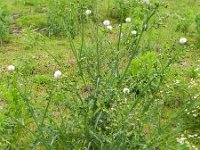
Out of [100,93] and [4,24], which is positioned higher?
[100,93]

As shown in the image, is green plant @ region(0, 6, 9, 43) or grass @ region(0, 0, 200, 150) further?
green plant @ region(0, 6, 9, 43)

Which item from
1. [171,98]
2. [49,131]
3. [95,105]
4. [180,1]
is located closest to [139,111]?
[95,105]

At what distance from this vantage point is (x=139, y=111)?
14.1 ft

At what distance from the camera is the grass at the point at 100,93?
4.13 metres

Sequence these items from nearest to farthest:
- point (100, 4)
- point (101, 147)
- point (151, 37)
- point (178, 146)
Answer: point (101, 147), point (178, 146), point (151, 37), point (100, 4)

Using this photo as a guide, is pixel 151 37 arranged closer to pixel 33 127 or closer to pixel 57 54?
pixel 57 54

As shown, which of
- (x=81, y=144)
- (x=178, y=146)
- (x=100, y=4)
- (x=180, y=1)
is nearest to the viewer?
(x=81, y=144)

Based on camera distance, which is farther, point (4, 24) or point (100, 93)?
point (4, 24)

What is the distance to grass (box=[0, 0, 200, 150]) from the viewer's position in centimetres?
413

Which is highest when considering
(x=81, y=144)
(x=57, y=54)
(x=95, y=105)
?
(x=95, y=105)

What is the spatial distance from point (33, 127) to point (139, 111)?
1.76 metres

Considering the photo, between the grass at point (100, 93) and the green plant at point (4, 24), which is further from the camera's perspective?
the green plant at point (4, 24)

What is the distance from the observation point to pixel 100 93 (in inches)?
Result: 175

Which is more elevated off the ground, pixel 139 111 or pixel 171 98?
pixel 139 111
